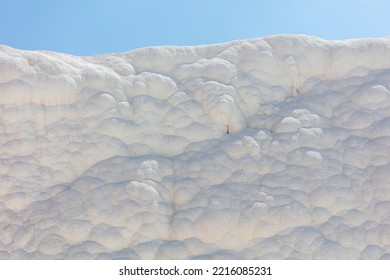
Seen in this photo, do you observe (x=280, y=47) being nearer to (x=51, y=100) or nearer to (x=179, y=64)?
(x=179, y=64)

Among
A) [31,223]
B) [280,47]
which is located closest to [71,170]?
[31,223]

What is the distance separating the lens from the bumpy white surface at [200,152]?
233 inches

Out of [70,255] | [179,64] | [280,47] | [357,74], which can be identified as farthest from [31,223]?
[357,74]

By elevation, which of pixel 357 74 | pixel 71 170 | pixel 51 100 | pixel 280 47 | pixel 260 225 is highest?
pixel 280 47

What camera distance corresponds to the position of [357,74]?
304 inches

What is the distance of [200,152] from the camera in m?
6.86

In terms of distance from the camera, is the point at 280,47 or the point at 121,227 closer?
the point at 121,227

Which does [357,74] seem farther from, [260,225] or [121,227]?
[121,227]

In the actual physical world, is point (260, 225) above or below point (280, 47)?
below

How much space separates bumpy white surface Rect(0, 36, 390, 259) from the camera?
5.93m

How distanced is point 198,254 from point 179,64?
294 centimetres

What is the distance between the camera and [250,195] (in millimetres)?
6297
